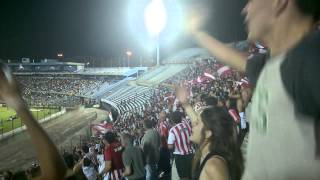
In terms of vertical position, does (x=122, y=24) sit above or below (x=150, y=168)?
above

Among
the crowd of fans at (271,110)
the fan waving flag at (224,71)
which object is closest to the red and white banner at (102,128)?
the fan waving flag at (224,71)

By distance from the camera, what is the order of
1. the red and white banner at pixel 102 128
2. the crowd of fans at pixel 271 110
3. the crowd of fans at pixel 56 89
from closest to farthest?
1. the crowd of fans at pixel 271 110
2. the red and white banner at pixel 102 128
3. the crowd of fans at pixel 56 89

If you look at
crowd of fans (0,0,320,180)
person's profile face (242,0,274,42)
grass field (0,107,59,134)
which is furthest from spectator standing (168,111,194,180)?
person's profile face (242,0,274,42)

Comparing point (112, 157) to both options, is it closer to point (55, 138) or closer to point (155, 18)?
point (55, 138)

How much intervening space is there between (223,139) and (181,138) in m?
1.49

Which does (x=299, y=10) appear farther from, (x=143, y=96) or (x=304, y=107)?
(x=143, y=96)

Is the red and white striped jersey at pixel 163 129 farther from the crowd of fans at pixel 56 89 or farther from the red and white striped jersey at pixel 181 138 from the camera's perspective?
the crowd of fans at pixel 56 89

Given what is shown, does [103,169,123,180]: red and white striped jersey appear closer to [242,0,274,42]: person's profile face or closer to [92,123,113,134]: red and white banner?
[92,123,113,134]: red and white banner

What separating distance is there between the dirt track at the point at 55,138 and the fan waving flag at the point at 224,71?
35.1 inches

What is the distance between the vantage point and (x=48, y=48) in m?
3.15

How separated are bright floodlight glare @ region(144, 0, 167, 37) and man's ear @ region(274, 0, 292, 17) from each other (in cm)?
162

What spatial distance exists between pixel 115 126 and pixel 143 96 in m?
0.31

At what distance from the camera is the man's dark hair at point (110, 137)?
3.00 metres

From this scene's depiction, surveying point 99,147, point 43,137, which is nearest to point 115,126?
point 99,147
